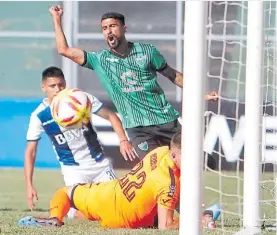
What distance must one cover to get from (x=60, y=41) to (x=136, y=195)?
1.63m

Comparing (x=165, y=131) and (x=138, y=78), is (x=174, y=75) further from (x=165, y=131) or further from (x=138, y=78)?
(x=165, y=131)

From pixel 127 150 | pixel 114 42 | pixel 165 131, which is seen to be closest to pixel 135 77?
pixel 114 42

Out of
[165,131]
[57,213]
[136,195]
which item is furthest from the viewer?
[165,131]

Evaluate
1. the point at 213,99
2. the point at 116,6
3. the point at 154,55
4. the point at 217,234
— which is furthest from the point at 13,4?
the point at 217,234

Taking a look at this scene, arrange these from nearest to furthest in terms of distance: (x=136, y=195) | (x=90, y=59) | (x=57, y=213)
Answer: (x=136, y=195) < (x=57, y=213) < (x=90, y=59)

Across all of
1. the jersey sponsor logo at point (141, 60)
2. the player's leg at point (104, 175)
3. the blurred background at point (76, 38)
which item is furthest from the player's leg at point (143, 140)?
the blurred background at point (76, 38)

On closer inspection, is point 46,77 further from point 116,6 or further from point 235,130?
point 116,6

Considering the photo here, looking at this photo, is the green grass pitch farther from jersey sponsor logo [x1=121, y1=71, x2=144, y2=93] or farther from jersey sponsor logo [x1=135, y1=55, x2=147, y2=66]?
jersey sponsor logo [x1=135, y1=55, x2=147, y2=66]

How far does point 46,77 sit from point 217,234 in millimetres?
2708

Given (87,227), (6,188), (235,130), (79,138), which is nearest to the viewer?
(87,227)

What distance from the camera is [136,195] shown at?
7.36m

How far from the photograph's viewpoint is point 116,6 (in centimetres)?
1468

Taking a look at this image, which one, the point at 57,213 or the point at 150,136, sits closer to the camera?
the point at 57,213

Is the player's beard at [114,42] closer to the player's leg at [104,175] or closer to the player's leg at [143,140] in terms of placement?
the player's leg at [143,140]
